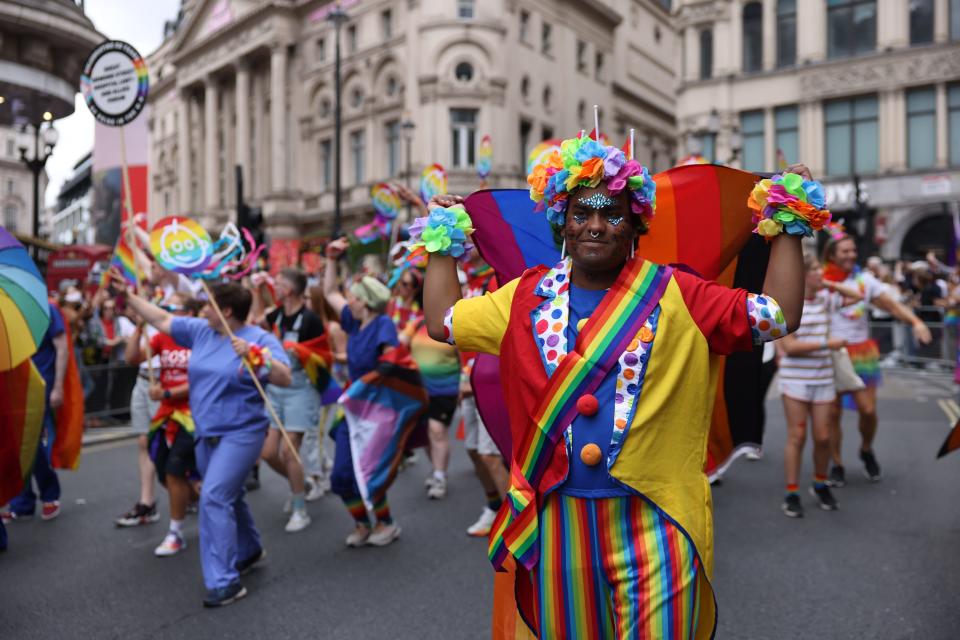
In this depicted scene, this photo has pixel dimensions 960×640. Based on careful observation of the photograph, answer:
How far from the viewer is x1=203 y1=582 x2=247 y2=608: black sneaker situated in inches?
185

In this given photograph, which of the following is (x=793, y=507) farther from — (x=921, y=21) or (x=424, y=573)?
(x=921, y=21)

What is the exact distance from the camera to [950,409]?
1168 cm

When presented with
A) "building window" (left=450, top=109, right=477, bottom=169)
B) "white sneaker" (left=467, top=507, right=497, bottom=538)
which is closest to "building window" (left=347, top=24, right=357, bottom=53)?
"building window" (left=450, top=109, right=477, bottom=169)

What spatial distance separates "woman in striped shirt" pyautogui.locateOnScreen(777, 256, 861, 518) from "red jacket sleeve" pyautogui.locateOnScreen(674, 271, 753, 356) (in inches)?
164

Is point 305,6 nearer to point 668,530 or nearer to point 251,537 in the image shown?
point 251,537

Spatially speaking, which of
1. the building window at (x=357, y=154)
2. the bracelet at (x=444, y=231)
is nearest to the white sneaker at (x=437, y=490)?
the bracelet at (x=444, y=231)

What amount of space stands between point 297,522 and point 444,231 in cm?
414

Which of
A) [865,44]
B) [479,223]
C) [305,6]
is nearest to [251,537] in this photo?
[479,223]

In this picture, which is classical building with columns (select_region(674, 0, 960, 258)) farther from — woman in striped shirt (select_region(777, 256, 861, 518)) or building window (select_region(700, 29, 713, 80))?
woman in striped shirt (select_region(777, 256, 861, 518))

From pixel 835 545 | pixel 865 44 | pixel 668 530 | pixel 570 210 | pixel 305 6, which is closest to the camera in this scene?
pixel 668 530

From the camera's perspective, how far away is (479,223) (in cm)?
331

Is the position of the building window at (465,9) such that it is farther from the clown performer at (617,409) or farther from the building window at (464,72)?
the clown performer at (617,409)

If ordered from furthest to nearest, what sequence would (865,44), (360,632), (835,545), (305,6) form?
(305,6) < (865,44) < (835,545) < (360,632)

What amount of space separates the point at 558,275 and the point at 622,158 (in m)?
0.40
